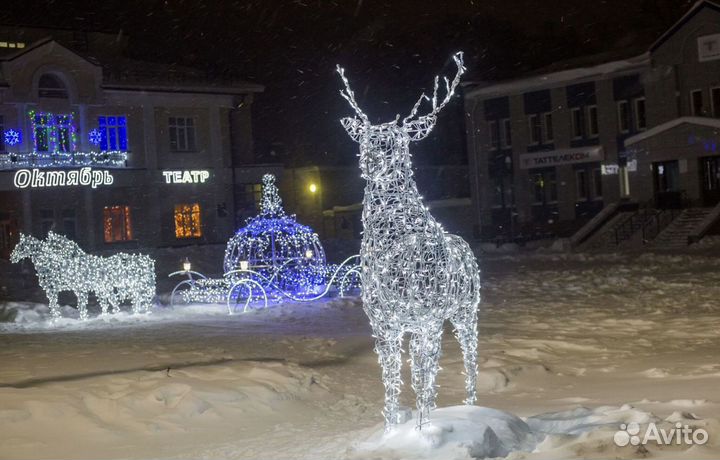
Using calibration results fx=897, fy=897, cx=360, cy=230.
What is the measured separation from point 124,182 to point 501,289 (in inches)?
830

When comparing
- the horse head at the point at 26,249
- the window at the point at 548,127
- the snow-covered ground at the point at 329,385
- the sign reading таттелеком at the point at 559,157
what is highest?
the window at the point at 548,127

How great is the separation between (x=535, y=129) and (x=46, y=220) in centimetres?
2356

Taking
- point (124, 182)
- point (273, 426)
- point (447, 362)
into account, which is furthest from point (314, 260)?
point (124, 182)

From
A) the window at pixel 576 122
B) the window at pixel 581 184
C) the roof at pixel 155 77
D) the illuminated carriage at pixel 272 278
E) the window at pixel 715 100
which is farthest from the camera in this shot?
the window at pixel 576 122

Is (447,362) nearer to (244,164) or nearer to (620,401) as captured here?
(620,401)

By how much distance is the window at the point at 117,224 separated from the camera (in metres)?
38.6

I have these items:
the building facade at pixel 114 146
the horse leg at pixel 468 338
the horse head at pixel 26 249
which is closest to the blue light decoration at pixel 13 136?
the building facade at pixel 114 146

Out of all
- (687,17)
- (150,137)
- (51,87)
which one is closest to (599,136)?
(687,17)

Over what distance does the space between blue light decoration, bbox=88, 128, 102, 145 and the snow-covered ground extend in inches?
808

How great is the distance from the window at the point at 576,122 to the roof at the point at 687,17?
16.0ft

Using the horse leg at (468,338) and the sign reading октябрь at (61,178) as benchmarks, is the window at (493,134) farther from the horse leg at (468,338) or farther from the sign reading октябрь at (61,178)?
the horse leg at (468,338)

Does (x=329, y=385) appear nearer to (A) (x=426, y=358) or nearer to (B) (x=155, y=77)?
(A) (x=426, y=358)

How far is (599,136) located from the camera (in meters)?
41.9

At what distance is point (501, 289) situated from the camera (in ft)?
73.9
